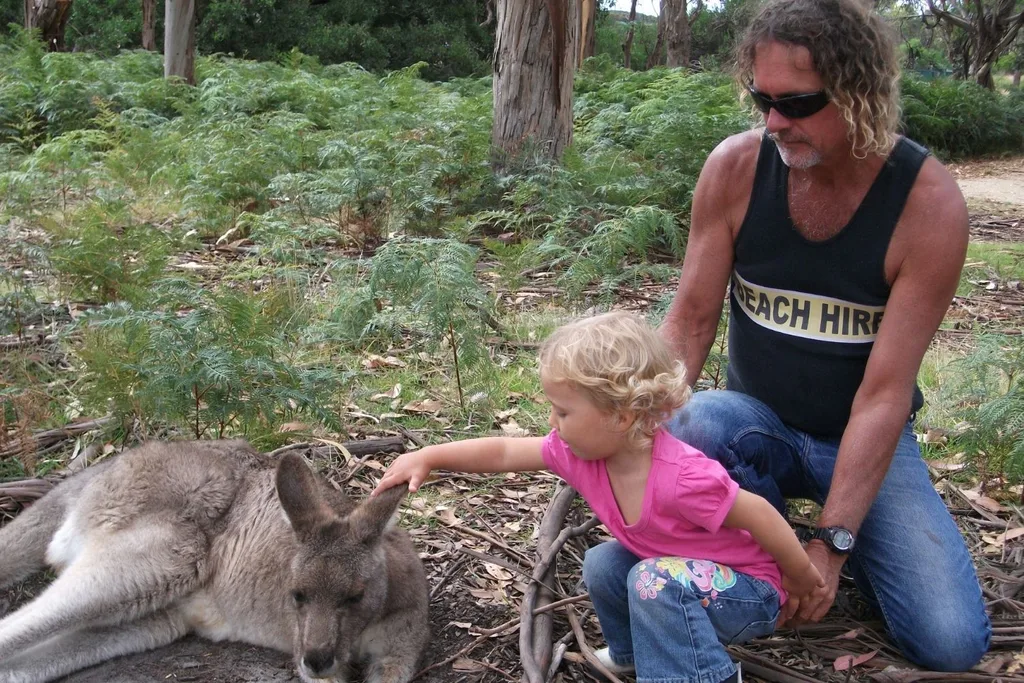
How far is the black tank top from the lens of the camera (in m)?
3.54

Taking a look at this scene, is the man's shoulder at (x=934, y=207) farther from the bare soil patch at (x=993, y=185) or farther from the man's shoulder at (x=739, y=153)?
the bare soil patch at (x=993, y=185)

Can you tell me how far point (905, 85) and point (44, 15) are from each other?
52.7 feet

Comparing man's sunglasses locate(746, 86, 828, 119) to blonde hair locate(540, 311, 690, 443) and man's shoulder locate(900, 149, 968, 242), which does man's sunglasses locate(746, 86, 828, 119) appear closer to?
man's shoulder locate(900, 149, 968, 242)

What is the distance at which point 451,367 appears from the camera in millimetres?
5812

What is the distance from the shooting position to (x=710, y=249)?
12.7 feet

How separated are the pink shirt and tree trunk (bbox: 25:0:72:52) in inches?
680

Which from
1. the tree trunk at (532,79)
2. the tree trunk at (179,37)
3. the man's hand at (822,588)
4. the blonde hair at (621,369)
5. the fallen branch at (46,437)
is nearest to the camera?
the blonde hair at (621,369)

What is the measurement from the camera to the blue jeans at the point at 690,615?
9.41 feet

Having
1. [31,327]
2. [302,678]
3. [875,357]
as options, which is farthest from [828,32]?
[31,327]

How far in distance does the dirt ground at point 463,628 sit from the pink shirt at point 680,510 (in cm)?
64

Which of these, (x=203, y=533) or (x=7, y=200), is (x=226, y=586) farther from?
(x=7, y=200)

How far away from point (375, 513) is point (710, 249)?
164 centimetres

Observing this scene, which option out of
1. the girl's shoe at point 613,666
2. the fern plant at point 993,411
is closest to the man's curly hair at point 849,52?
the fern plant at point 993,411

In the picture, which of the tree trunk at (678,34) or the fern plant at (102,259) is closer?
the fern plant at (102,259)
